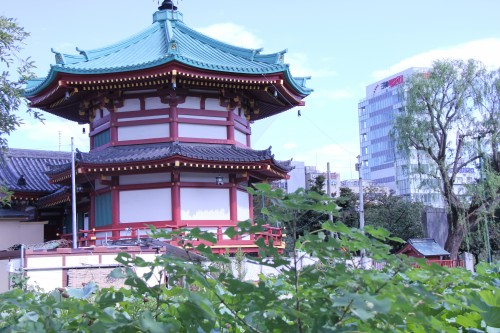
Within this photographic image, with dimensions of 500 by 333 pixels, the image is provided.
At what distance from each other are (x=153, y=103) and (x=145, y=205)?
3238 mm

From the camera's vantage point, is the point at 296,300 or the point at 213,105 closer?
the point at 296,300

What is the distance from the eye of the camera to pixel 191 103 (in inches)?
742

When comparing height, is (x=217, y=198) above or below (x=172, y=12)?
below

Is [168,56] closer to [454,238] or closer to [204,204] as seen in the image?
[204,204]

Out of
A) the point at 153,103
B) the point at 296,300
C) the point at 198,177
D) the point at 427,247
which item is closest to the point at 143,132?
the point at 153,103

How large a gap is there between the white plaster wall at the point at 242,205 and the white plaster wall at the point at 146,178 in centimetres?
244

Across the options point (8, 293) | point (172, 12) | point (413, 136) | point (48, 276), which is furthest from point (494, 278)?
point (413, 136)

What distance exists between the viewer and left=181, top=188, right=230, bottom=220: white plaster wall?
1795 centimetres

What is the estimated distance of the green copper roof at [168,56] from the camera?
57.9 feet

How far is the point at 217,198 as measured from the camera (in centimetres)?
1845

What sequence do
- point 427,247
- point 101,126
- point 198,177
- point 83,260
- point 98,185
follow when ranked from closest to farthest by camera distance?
1. point 83,260
2. point 198,177
3. point 98,185
4. point 101,126
5. point 427,247

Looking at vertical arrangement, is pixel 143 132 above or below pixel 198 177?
above

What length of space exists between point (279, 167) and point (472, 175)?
13.3m

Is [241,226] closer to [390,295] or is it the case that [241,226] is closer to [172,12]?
[390,295]
